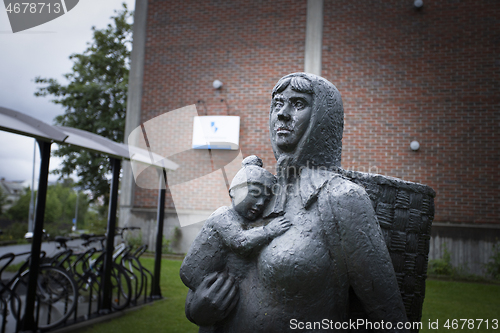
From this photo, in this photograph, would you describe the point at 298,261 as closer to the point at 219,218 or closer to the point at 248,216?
the point at 248,216

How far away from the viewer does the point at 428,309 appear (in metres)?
5.81

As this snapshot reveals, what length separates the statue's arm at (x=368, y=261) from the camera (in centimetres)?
159

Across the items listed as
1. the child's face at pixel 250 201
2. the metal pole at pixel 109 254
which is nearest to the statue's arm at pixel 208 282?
the child's face at pixel 250 201

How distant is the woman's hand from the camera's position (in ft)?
5.58

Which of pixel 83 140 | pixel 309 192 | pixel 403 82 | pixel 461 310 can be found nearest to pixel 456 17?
pixel 403 82

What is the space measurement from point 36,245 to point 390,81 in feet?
23.3

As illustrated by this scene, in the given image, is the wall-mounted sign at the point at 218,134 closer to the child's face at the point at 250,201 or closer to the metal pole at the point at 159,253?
the metal pole at the point at 159,253

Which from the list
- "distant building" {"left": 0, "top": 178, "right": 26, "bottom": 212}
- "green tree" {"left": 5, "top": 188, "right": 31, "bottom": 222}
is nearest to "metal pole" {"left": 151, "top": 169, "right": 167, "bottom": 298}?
"distant building" {"left": 0, "top": 178, "right": 26, "bottom": 212}

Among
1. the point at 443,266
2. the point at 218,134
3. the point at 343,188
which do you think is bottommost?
the point at 443,266

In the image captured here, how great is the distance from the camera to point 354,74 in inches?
335

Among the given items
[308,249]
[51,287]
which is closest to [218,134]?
[51,287]

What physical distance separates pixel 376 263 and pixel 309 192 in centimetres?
39

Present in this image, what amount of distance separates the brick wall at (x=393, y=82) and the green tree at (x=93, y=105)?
498cm

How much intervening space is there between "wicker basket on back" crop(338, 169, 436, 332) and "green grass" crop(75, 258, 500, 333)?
12.6 feet
